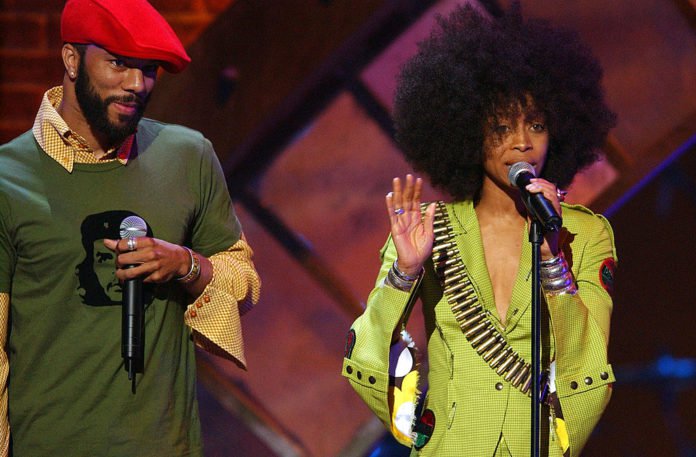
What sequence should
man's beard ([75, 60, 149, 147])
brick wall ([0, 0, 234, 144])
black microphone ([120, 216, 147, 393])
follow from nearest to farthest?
1. black microphone ([120, 216, 147, 393])
2. man's beard ([75, 60, 149, 147])
3. brick wall ([0, 0, 234, 144])

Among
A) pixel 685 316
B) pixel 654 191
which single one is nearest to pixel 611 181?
pixel 654 191

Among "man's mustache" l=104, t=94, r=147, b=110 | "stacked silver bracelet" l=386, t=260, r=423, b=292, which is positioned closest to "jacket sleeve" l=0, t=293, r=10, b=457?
"man's mustache" l=104, t=94, r=147, b=110

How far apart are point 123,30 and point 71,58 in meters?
0.23

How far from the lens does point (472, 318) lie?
9.43 ft

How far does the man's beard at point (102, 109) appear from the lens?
2740mm

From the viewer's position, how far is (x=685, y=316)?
430 centimetres

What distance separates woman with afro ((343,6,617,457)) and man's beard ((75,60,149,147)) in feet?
2.51

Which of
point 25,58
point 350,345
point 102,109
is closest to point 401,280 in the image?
point 350,345

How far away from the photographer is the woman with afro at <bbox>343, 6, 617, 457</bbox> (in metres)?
2.79

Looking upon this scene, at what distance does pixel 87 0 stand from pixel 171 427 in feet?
4.03

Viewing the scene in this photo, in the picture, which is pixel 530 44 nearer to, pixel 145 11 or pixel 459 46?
pixel 459 46

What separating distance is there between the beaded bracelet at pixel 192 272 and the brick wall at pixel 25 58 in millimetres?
1562

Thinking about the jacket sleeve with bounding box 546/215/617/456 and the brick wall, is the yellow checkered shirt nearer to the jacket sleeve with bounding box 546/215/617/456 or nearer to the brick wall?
the jacket sleeve with bounding box 546/215/617/456

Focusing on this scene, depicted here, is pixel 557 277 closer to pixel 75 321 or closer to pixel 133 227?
pixel 133 227
